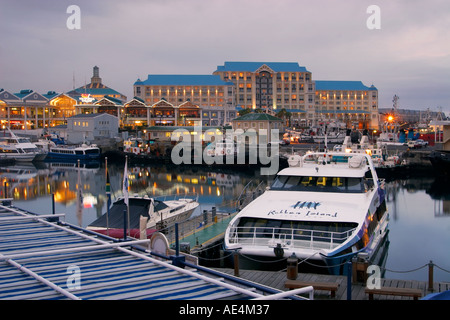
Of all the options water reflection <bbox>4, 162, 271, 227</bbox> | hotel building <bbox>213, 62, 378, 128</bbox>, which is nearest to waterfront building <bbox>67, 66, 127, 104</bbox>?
hotel building <bbox>213, 62, 378, 128</bbox>

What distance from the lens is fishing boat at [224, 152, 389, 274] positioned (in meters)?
13.5

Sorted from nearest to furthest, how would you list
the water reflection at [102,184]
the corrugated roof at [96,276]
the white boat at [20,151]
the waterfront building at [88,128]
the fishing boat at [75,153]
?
the corrugated roof at [96,276] < the water reflection at [102,184] < the white boat at [20,151] < the fishing boat at [75,153] < the waterfront building at [88,128]

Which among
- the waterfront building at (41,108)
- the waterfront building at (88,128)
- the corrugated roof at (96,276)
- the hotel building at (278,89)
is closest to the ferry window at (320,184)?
the corrugated roof at (96,276)

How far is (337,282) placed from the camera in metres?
12.1

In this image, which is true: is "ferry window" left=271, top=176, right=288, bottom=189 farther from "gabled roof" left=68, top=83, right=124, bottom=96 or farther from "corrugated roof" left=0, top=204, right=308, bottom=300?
"gabled roof" left=68, top=83, right=124, bottom=96

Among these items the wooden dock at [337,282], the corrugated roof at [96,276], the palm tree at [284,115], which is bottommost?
the wooden dock at [337,282]

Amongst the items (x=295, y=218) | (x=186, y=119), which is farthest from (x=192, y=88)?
(x=295, y=218)

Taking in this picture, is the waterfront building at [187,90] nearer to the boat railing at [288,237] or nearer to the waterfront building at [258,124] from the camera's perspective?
the waterfront building at [258,124]

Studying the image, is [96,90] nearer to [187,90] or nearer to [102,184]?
[187,90]

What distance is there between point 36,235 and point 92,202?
86.1 feet

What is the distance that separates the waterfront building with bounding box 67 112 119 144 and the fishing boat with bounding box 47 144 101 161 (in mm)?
9843

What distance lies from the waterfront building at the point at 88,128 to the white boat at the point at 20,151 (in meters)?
11.3

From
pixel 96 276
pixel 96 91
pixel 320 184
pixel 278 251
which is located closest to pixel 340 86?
pixel 96 91

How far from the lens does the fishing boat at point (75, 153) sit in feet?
233
